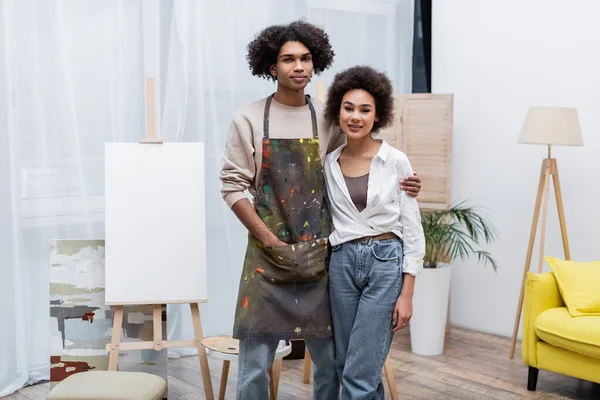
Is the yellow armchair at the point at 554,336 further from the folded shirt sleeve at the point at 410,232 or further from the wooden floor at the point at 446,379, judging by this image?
the folded shirt sleeve at the point at 410,232

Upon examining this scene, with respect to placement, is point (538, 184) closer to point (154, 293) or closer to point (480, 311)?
point (480, 311)

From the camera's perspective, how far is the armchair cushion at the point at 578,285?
10.8 ft

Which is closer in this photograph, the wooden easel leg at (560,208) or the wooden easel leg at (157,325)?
the wooden easel leg at (157,325)

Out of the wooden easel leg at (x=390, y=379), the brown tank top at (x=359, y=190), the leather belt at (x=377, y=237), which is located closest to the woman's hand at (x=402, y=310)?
the leather belt at (x=377, y=237)

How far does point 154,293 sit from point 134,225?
30 centimetres

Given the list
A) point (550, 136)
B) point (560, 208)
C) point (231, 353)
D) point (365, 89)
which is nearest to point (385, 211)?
point (365, 89)

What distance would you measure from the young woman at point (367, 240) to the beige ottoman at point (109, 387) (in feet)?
2.45

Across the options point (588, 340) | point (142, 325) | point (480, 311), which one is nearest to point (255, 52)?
point (142, 325)

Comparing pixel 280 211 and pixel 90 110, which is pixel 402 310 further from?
pixel 90 110

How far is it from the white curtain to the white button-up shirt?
174 centimetres

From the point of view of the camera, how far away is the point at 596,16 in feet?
A: 12.9

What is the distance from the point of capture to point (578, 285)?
11.0 feet

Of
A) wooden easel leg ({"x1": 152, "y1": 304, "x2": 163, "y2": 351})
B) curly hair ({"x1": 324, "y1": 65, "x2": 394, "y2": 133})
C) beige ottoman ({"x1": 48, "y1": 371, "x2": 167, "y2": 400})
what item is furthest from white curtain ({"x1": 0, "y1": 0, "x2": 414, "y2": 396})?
curly hair ({"x1": 324, "y1": 65, "x2": 394, "y2": 133})

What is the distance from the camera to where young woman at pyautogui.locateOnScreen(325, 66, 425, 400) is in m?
2.29
